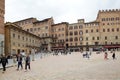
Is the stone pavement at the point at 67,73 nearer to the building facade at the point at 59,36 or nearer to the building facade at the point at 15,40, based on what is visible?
the building facade at the point at 15,40

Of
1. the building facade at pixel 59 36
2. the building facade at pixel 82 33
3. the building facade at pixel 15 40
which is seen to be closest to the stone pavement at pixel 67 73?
the building facade at pixel 15 40

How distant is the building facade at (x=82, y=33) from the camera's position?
8288cm

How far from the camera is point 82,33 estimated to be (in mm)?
88625

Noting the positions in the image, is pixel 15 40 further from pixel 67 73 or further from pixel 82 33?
pixel 82 33

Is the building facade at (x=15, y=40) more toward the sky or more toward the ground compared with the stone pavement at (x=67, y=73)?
more toward the sky

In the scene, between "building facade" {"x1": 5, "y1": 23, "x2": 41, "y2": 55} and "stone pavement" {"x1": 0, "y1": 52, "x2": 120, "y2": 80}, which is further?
"building facade" {"x1": 5, "y1": 23, "x2": 41, "y2": 55}

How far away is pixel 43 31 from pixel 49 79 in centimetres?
8052

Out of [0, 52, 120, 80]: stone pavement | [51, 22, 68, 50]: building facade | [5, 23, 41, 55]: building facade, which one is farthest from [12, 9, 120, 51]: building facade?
[0, 52, 120, 80]: stone pavement

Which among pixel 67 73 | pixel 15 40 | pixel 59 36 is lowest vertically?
pixel 67 73

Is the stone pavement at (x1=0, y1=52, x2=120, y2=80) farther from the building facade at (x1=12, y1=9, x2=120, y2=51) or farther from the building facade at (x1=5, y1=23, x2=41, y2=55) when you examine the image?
the building facade at (x1=12, y1=9, x2=120, y2=51)

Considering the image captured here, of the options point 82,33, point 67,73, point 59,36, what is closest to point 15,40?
point 67,73

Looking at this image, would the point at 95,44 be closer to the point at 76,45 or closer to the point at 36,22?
the point at 76,45

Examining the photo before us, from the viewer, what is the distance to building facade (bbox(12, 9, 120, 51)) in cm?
8288

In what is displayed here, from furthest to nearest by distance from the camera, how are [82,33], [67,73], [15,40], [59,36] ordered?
[59,36]
[82,33]
[15,40]
[67,73]
